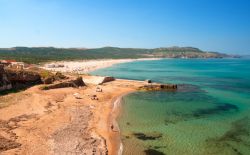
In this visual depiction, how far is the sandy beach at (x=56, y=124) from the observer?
59.3 ft

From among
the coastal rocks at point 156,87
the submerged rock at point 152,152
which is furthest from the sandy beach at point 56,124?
the coastal rocks at point 156,87

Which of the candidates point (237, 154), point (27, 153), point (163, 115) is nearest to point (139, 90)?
point (163, 115)

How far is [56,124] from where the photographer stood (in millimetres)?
23031

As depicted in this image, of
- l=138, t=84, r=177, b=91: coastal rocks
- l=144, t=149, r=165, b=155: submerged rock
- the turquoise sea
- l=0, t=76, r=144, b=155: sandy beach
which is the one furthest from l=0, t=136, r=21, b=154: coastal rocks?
l=138, t=84, r=177, b=91: coastal rocks

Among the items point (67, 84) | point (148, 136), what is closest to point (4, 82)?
point (67, 84)

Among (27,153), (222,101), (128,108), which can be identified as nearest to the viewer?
(27,153)

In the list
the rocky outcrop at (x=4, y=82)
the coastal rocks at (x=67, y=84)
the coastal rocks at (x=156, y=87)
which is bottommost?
the coastal rocks at (x=156, y=87)

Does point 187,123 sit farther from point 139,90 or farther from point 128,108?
point 139,90

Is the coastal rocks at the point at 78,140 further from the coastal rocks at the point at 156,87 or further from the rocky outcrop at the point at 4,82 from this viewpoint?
the coastal rocks at the point at 156,87

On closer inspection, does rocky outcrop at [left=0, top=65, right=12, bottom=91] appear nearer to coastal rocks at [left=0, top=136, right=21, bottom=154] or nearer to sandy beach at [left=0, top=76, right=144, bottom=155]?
sandy beach at [left=0, top=76, right=144, bottom=155]

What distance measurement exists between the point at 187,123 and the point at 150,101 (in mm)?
10910

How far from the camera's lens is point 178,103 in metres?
35.8

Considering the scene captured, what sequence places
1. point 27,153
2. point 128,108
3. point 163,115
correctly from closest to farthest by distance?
point 27,153
point 163,115
point 128,108

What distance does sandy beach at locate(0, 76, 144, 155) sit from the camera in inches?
711
